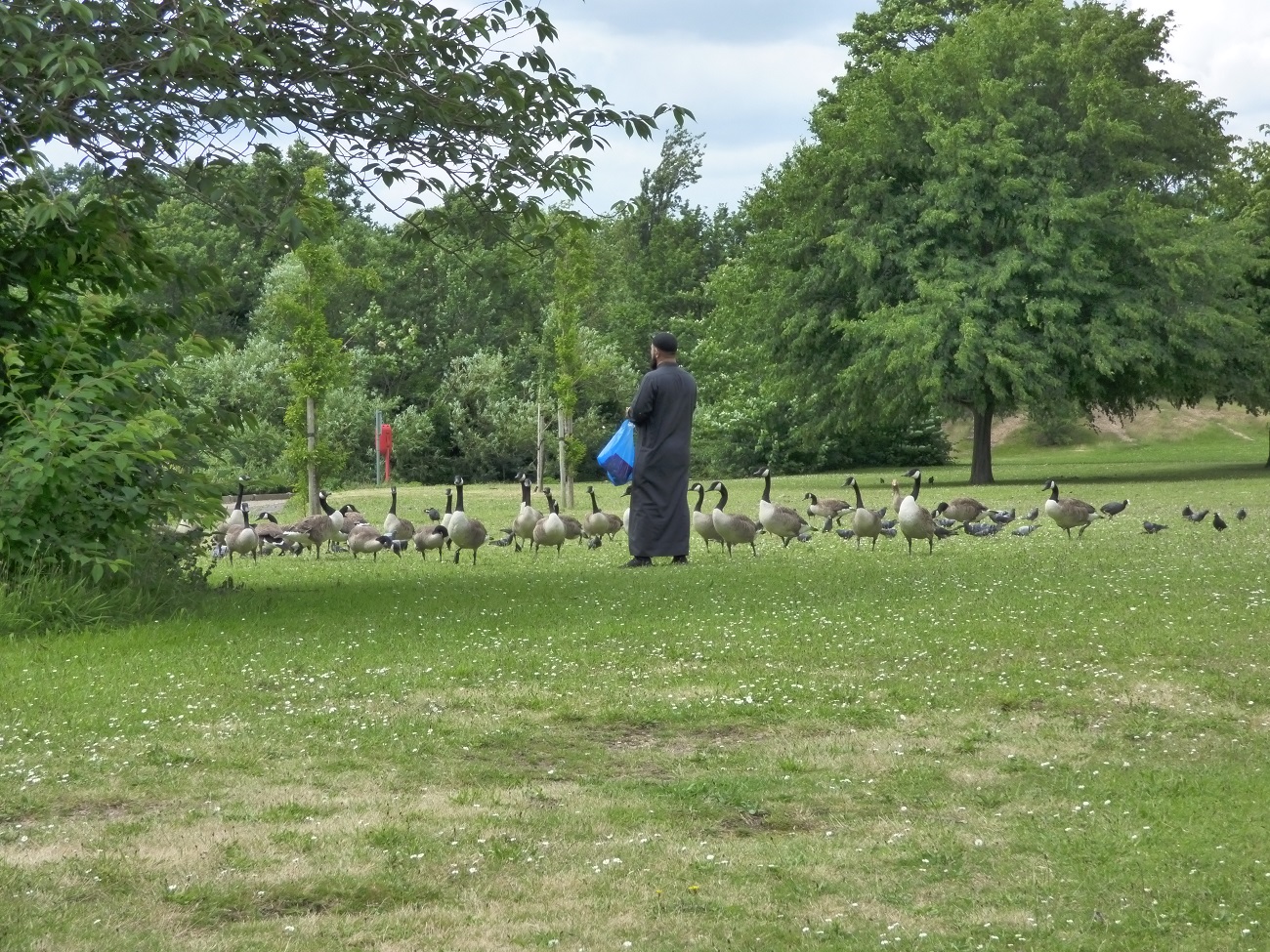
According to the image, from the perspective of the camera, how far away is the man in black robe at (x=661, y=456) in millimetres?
20734

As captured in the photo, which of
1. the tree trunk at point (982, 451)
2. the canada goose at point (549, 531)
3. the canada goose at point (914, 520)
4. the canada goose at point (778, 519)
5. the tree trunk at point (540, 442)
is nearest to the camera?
the canada goose at point (914, 520)

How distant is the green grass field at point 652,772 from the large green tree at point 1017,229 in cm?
3221

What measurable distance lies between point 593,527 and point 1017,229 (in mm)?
27783

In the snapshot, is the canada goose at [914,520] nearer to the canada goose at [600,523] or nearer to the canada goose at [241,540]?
the canada goose at [600,523]

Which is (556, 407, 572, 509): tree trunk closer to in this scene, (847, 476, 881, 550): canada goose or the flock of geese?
the flock of geese

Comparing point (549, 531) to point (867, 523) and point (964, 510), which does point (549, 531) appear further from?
point (964, 510)

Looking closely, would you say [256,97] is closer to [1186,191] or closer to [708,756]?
[708,756]

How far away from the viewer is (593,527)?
26625 millimetres

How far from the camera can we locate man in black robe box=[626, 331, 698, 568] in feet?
68.0

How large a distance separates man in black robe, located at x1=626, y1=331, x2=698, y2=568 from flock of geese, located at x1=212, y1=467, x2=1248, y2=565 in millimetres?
1920

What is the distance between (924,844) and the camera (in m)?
7.07

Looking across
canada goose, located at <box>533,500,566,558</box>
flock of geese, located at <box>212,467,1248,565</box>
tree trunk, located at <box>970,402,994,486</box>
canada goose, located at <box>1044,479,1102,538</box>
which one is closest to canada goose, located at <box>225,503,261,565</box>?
flock of geese, located at <box>212,467,1248,565</box>

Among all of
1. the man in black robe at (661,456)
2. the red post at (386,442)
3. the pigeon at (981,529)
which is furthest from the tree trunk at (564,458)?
the red post at (386,442)

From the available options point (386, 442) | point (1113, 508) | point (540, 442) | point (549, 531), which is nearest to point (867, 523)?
point (549, 531)
